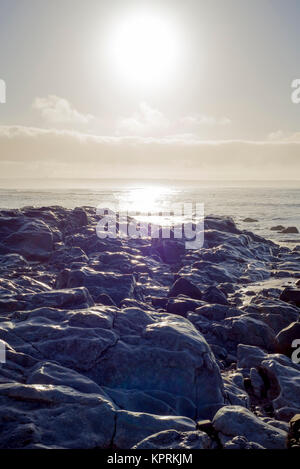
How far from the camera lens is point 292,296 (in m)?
11.3

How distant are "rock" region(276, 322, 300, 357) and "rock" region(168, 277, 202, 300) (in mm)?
3526

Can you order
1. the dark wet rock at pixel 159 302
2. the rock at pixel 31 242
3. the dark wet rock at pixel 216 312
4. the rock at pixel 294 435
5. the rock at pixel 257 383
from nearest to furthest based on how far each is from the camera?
the rock at pixel 294 435, the rock at pixel 257 383, the dark wet rock at pixel 216 312, the dark wet rock at pixel 159 302, the rock at pixel 31 242

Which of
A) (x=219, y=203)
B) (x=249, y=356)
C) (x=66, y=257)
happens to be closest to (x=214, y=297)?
(x=249, y=356)

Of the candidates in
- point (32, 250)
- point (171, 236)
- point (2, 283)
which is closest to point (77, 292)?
point (2, 283)

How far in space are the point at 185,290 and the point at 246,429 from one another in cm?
731

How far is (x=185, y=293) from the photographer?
11.8 metres

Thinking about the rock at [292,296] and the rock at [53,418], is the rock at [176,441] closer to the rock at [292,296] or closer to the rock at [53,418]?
the rock at [53,418]

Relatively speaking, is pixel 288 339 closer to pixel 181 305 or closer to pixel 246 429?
pixel 181 305

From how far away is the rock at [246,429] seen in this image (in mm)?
4450

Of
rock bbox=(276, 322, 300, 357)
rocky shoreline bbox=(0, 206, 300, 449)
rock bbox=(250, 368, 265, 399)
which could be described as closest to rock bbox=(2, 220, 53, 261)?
rocky shoreline bbox=(0, 206, 300, 449)

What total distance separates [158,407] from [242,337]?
14.2 ft

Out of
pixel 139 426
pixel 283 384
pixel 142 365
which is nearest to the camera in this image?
pixel 139 426

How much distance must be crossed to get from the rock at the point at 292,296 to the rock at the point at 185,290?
8.77 feet

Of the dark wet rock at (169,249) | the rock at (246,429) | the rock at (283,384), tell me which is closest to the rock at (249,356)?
the rock at (283,384)
